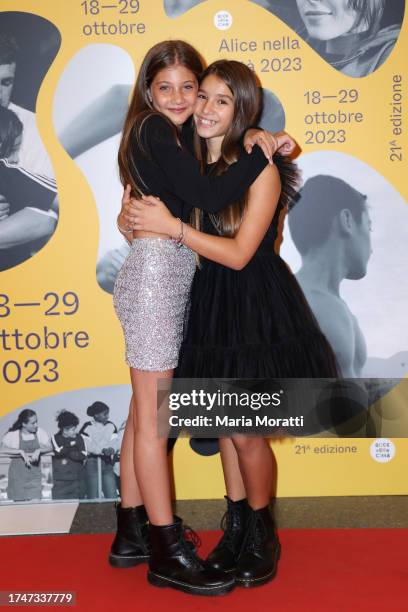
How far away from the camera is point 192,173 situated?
2.13 m

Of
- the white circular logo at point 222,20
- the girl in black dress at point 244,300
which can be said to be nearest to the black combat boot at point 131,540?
the girl in black dress at point 244,300

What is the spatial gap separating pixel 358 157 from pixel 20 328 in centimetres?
156

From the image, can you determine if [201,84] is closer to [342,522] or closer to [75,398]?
[75,398]

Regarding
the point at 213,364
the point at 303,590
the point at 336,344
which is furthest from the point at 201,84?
the point at 303,590

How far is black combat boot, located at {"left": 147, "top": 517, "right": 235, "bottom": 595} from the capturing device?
223 cm

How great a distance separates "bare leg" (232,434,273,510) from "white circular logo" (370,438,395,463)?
90 centimetres

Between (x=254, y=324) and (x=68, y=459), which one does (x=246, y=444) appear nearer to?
(x=254, y=324)

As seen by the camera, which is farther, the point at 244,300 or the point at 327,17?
the point at 327,17

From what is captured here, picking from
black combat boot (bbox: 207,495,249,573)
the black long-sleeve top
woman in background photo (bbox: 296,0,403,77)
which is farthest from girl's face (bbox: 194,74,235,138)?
black combat boot (bbox: 207,495,249,573)

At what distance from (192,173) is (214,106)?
265 mm

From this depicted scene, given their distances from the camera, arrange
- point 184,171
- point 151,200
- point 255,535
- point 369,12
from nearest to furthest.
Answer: point 184,171 → point 151,200 → point 255,535 → point 369,12

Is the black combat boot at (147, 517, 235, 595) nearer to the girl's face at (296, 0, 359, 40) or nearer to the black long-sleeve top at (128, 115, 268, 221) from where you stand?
the black long-sleeve top at (128, 115, 268, 221)

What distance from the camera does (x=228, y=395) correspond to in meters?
A: 2.28

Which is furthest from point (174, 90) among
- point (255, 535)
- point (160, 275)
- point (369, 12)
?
point (255, 535)
